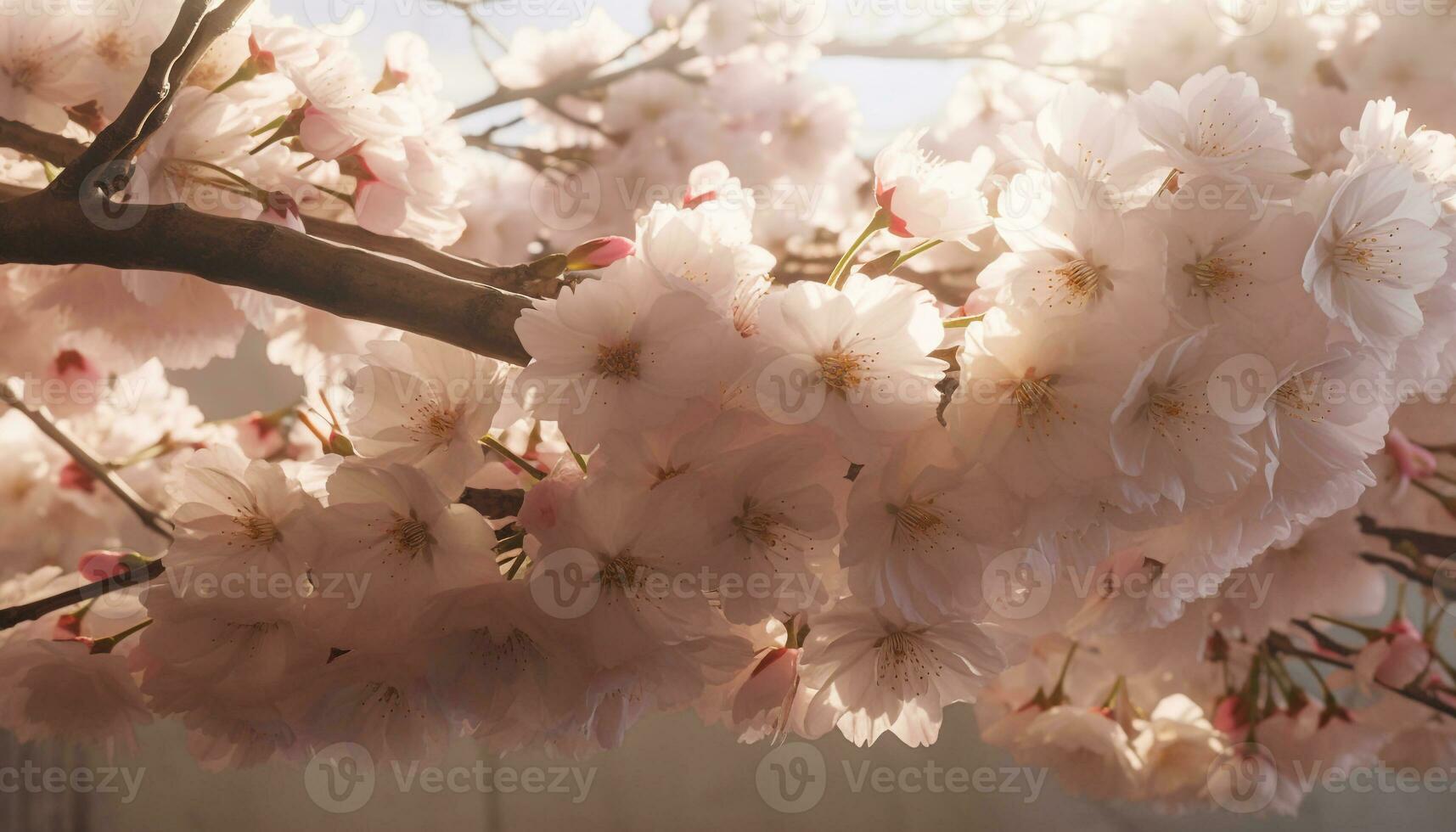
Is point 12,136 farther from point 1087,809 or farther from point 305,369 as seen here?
point 1087,809

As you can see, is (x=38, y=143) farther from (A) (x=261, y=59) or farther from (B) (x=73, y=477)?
(B) (x=73, y=477)

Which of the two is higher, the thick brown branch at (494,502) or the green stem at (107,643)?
the thick brown branch at (494,502)

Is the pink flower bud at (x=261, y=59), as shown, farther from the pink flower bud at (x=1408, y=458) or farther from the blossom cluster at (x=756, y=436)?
the pink flower bud at (x=1408, y=458)

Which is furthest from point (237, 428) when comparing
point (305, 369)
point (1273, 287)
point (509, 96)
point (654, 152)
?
point (1273, 287)

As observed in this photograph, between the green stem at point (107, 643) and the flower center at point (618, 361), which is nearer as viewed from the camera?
the flower center at point (618, 361)

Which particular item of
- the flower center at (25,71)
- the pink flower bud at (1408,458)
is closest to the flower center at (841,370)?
the flower center at (25,71)
